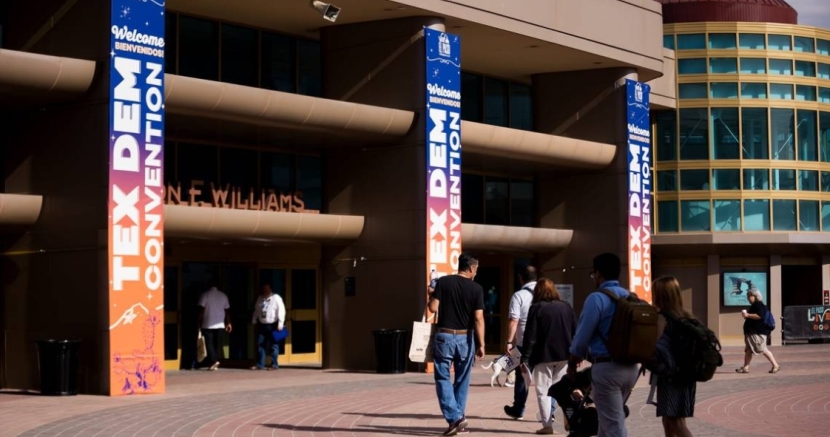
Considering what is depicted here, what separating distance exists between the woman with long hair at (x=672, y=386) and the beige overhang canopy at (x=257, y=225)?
13992mm

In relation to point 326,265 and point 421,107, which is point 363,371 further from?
point 421,107

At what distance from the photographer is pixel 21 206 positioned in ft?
70.0

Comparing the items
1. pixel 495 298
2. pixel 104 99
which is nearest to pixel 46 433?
pixel 104 99

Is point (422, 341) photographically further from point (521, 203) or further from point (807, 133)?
point (807, 133)

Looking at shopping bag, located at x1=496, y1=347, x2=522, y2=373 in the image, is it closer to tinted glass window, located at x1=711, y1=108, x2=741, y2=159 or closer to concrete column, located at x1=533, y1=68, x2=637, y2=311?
concrete column, located at x1=533, y1=68, x2=637, y2=311

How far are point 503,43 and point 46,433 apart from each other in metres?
17.8

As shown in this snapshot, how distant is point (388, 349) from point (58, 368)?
7.73 m

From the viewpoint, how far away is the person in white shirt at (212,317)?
26875 mm

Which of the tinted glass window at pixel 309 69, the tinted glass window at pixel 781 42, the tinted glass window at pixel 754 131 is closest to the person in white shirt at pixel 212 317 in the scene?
the tinted glass window at pixel 309 69

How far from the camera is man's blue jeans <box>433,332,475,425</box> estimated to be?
552 inches

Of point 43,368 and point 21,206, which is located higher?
point 21,206

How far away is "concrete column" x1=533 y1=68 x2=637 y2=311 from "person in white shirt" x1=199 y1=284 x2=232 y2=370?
10.9 m

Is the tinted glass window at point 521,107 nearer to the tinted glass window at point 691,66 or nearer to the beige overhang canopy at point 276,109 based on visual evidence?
the tinted glass window at point 691,66

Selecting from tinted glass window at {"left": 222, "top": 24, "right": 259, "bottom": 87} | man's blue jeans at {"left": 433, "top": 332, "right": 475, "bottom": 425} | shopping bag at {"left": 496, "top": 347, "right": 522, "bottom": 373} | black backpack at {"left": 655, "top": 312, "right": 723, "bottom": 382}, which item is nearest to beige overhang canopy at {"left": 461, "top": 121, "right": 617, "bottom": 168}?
tinted glass window at {"left": 222, "top": 24, "right": 259, "bottom": 87}
